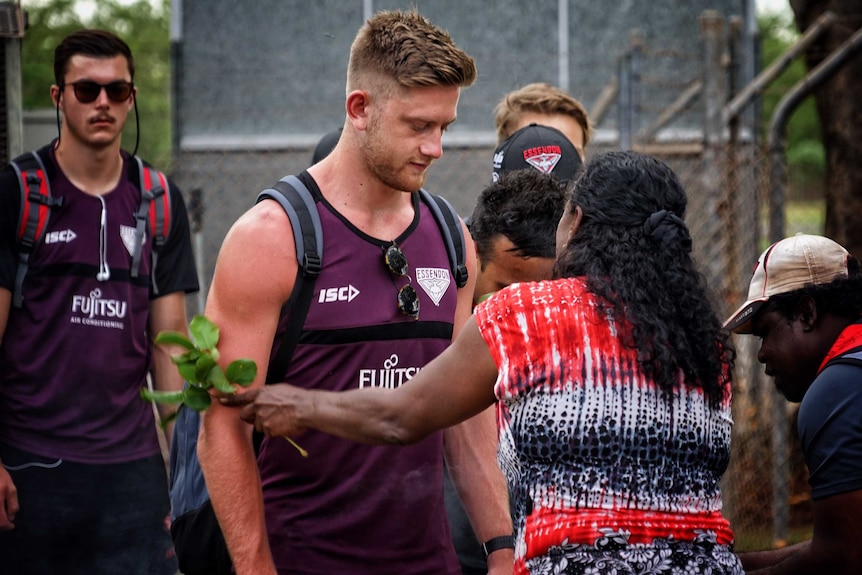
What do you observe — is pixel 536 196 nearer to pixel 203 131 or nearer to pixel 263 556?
pixel 263 556

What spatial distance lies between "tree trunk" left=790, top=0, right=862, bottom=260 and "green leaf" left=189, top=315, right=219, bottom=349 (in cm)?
578

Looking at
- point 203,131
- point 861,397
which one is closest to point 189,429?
point 861,397

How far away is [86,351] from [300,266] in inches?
73.8

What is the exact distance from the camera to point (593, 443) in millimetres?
2361

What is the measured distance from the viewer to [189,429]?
10.2ft

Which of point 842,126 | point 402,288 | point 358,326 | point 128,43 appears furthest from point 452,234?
point 128,43

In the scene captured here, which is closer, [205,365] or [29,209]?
[205,365]

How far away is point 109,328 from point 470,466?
1.88m

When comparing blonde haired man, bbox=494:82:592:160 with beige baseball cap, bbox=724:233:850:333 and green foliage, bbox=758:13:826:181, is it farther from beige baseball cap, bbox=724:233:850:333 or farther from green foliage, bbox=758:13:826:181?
green foliage, bbox=758:13:826:181

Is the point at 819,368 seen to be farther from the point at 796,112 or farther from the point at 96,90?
the point at 796,112

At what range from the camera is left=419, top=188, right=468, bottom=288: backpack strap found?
3.34 metres

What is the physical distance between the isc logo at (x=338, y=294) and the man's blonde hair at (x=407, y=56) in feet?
2.09

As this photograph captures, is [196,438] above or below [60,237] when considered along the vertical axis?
below

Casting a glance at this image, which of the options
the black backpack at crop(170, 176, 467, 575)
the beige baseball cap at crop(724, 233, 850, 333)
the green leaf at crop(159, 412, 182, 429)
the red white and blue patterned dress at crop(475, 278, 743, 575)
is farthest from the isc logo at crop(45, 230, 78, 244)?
the beige baseball cap at crop(724, 233, 850, 333)
